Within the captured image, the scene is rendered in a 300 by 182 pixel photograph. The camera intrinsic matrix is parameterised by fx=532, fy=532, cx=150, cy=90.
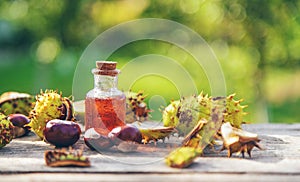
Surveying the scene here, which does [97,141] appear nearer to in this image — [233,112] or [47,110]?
[47,110]

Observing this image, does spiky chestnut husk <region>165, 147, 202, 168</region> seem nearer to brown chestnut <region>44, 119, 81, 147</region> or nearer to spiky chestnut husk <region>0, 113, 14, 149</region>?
brown chestnut <region>44, 119, 81, 147</region>

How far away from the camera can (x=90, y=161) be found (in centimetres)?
204

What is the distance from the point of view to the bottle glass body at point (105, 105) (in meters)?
2.40

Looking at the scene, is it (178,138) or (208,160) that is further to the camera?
(178,138)

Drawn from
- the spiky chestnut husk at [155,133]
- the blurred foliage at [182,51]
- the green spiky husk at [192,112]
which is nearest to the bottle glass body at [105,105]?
the spiky chestnut husk at [155,133]

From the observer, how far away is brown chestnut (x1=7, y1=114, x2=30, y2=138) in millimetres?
2609

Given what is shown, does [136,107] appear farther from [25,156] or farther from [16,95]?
[25,156]

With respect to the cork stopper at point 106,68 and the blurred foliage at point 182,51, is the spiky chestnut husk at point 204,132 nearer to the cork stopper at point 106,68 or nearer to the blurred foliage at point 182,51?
the cork stopper at point 106,68

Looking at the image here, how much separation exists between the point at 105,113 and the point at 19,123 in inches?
19.2

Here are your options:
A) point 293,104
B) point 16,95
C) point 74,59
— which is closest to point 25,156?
point 16,95

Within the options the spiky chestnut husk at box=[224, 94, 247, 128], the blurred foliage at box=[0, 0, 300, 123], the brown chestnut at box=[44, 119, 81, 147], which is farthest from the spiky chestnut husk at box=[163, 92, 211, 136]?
the blurred foliage at box=[0, 0, 300, 123]

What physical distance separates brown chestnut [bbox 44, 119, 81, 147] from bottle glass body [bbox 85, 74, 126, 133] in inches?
5.0

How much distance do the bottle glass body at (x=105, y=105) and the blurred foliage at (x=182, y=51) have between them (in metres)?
2.43

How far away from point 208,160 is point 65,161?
56 cm
